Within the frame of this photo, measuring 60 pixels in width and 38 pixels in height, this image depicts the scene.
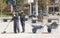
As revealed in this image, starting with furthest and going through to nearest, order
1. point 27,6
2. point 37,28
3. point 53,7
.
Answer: point 53,7
point 27,6
point 37,28

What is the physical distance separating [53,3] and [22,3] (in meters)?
15.4

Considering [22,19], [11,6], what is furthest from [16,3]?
[22,19]

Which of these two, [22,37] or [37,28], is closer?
[22,37]

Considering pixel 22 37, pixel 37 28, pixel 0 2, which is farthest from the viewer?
pixel 0 2

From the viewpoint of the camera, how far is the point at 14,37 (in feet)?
53.4

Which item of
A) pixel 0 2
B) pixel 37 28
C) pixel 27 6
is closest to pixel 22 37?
pixel 37 28

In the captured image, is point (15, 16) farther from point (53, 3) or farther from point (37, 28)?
point (53, 3)

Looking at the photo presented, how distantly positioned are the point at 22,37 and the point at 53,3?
75222 millimetres

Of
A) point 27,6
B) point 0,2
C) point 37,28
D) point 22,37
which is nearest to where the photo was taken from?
point 22,37

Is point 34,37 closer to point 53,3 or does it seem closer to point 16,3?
point 16,3

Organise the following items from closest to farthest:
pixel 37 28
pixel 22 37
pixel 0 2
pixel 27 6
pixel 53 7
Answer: pixel 22 37, pixel 37 28, pixel 0 2, pixel 27 6, pixel 53 7

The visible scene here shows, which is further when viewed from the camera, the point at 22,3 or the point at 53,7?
the point at 53,7

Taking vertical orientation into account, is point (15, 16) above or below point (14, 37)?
above

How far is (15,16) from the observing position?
1855cm
